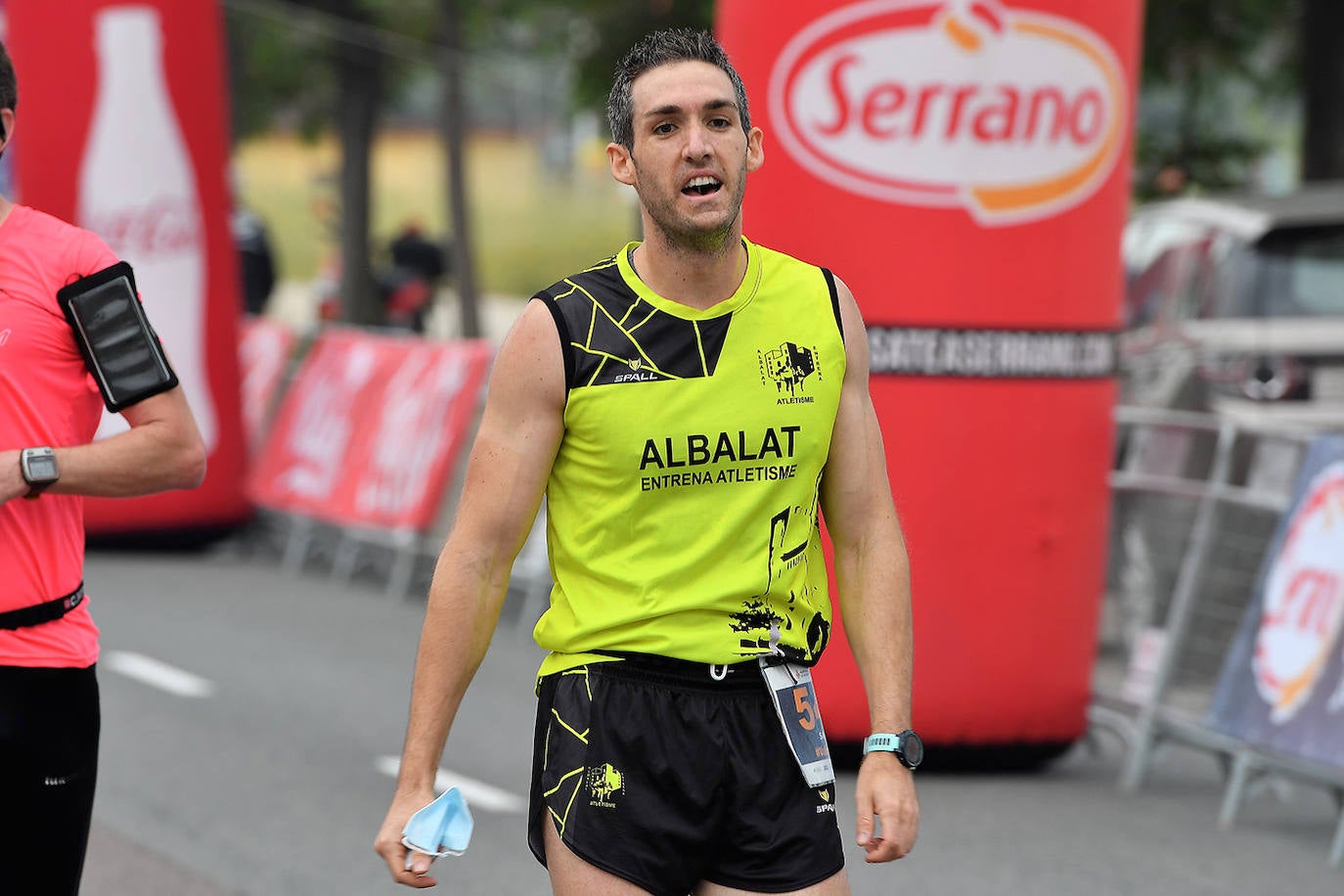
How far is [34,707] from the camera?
3510 mm

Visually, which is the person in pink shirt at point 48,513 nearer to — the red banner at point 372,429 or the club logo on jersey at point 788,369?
the club logo on jersey at point 788,369

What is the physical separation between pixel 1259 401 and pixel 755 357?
26.4 ft

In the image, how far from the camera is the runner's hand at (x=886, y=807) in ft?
10.4

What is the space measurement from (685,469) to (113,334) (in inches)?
42.3

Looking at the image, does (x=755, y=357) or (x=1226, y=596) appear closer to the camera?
(x=755, y=357)

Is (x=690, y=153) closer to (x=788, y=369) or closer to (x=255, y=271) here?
(x=788, y=369)

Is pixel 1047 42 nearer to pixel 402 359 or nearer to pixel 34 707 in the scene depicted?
pixel 34 707

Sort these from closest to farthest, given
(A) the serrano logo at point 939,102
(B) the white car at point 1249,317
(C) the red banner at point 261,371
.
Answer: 1. (A) the serrano logo at point 939,102
2. (B) the white car at point 1249,317
3. (C) the red banner at point 261,371

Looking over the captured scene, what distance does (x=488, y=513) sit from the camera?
3.29 m

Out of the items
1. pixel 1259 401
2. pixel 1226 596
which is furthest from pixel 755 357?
pixel 1259 401

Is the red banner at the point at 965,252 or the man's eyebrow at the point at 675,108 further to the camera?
the red banner at the point at 965,252

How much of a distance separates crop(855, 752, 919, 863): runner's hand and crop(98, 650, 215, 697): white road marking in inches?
247

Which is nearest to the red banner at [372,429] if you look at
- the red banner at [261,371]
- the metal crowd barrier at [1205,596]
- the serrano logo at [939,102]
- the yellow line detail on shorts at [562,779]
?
the red banner at [261,371]

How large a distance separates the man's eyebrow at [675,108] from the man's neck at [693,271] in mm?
199
